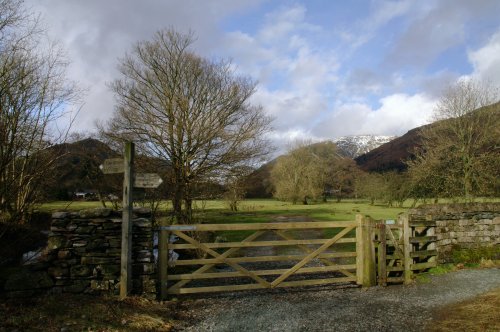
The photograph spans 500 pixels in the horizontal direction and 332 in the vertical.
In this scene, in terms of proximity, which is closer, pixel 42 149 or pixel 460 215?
pixel 42 149

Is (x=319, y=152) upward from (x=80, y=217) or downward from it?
A: upward

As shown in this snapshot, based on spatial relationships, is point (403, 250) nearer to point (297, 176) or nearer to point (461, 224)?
point (461, 224)

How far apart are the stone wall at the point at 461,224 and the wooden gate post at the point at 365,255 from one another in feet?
7.56

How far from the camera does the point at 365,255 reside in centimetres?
793

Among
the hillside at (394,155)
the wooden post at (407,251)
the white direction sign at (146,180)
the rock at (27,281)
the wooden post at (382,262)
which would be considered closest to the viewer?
the rock at (27,281)

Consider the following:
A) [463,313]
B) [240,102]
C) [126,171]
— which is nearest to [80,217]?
[126,171]

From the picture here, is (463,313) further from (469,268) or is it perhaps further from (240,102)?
(240,102)

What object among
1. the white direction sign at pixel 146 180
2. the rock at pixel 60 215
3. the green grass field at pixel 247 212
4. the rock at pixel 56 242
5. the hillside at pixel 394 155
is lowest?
the green grass field at pixel 247 212

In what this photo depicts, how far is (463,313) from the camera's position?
6.08 meters

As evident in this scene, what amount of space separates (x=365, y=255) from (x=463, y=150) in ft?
72.5

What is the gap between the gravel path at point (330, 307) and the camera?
5586 millimetres

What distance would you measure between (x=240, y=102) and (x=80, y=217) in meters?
13.3

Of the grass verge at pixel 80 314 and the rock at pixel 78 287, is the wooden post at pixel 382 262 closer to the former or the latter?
the grass verge at pixel 80 314

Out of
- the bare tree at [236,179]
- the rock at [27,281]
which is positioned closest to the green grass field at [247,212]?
the bare tree at [236,179]
